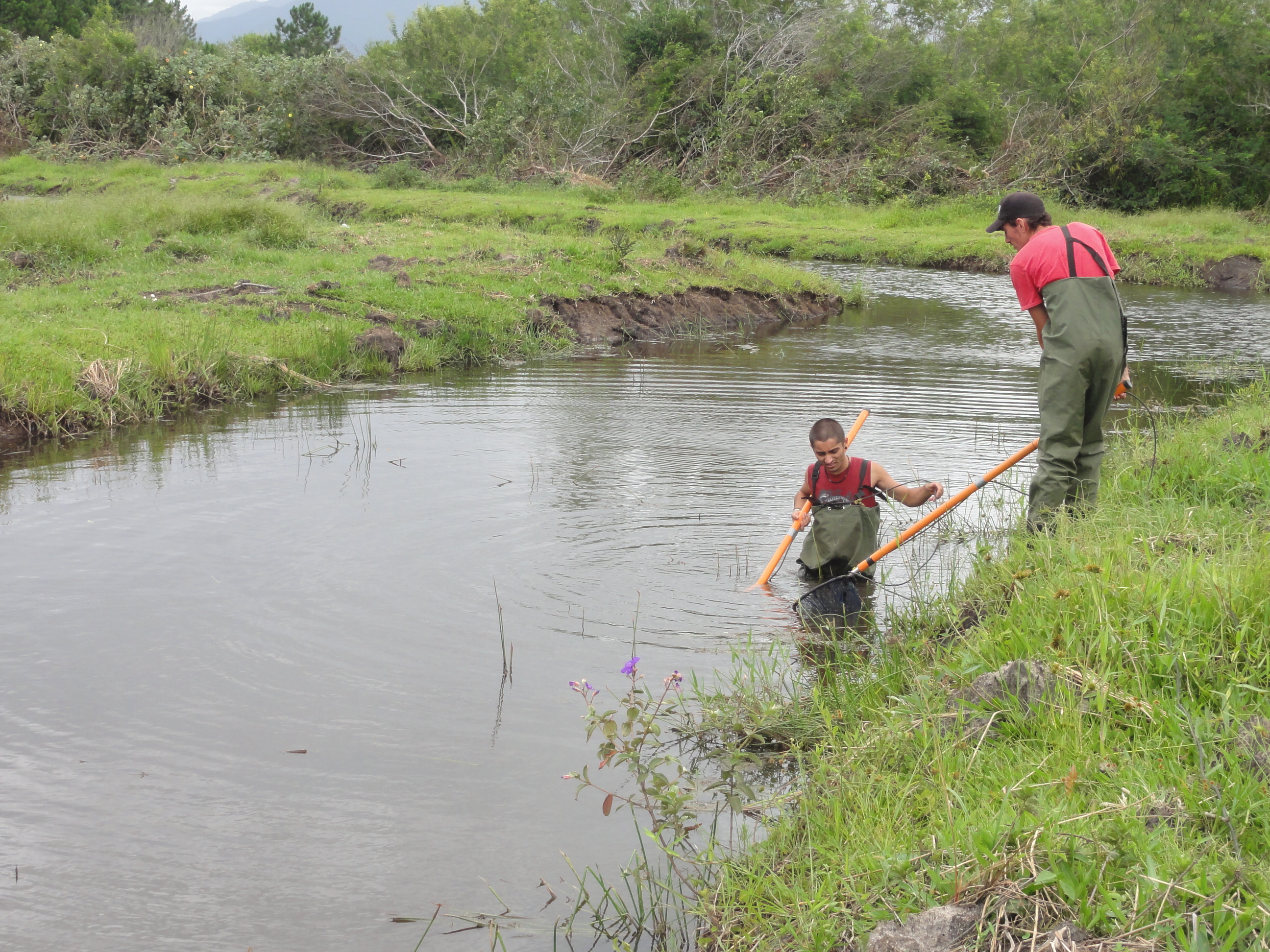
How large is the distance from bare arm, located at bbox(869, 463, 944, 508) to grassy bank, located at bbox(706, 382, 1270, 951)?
2.76 ft

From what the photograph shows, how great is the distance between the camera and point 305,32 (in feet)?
236

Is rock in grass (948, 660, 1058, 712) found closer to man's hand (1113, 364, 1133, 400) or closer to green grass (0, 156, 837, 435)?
man's hand (1113, 364, 1133, 400)

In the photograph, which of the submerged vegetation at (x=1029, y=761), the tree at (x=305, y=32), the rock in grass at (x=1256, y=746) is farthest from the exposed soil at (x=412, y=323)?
the tree at (x=305, y=32)

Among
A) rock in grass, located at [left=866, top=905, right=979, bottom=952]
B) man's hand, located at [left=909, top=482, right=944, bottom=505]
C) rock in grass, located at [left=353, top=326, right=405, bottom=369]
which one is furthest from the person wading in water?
rock in grass, located at [left=353, top=326, right=405, bottom=369]

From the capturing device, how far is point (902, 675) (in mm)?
4309

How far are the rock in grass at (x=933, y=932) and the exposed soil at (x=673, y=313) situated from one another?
40.8ft

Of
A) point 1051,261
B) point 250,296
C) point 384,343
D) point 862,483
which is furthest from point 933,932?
point 250,296

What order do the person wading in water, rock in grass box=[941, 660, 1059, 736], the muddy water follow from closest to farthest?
rock in grass box=[941, 660, 1059, 736] < the muddy water < the person wading in water

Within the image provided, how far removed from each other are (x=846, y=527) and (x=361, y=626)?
2638mm

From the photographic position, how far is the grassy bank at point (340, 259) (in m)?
10.4

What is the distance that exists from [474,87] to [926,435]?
91.9 feet

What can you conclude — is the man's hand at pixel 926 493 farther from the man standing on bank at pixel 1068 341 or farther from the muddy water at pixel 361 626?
the muddy water at pixel 361 626

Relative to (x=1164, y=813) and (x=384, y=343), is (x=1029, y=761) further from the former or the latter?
(x=384, y=343)

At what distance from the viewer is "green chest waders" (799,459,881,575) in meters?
6.13
